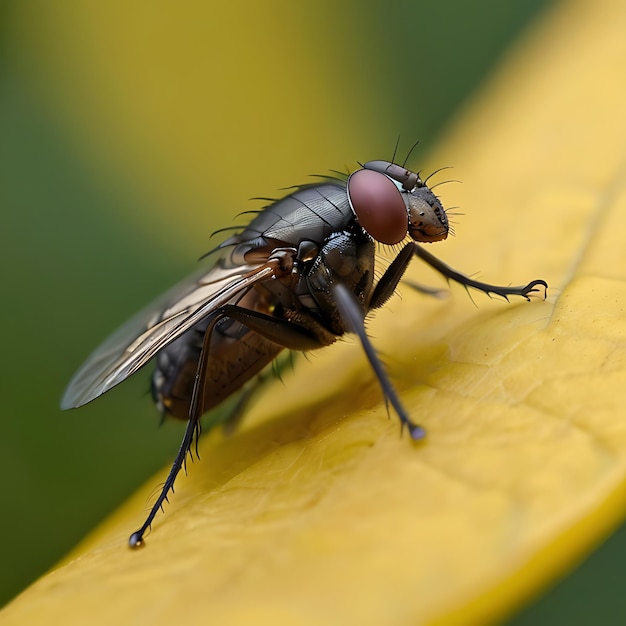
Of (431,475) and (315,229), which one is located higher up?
(315,229)

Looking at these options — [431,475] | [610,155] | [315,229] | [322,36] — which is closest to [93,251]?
[315,229]

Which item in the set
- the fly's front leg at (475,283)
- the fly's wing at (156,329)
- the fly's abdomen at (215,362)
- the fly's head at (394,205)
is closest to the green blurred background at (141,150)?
the fly's abdomen at (215,362)

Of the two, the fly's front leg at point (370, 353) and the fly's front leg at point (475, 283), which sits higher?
the fly's front leg at point (370, 353)

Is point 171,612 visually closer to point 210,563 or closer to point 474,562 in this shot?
point 210,563

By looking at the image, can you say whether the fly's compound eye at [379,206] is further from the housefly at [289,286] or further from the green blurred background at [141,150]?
the green blurred background at [141,150]

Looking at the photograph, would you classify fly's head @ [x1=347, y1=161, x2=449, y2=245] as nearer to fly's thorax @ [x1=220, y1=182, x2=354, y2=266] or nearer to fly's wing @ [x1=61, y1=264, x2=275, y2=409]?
fly's thorax @ [x1=220, y1=182, x2=354, y2=266]

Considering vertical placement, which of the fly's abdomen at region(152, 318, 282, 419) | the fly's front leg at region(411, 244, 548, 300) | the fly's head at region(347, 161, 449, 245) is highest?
the fly's head at region(347, 161, 449, 245)

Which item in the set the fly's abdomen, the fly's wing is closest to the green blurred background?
the fly's abdomen
